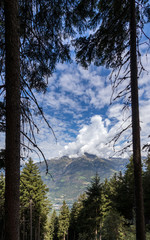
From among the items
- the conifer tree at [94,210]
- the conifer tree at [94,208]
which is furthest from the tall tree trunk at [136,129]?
the conifer tree at [94,208]

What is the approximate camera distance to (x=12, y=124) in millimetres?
2102

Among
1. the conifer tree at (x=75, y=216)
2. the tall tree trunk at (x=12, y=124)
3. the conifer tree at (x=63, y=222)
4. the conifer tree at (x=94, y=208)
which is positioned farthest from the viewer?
the conifer tree at (x=63, y=222)

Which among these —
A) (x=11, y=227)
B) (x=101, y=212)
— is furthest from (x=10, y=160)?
(x=101, y=212)

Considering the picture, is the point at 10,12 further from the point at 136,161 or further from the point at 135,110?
the point at 136,161

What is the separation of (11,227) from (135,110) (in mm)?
3909

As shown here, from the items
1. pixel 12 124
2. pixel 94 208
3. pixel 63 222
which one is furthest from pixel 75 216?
pixel 12 124

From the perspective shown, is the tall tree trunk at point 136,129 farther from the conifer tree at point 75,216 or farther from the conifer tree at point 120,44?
the conifer tree at point 75,216

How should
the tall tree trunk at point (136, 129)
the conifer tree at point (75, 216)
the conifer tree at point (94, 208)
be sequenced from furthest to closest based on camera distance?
the conifer tree at point (75, 216)
the conifer tree at point (94, 208)
the tall tree trunk at point (136, 129)

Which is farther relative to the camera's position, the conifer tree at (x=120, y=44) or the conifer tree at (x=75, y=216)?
the conifer tree at (x=75, y=216)

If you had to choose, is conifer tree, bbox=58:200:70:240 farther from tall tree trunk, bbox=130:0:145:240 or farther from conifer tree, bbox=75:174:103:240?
tall tree trunk, bbox=130:0:145:240

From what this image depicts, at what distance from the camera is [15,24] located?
7.22ft

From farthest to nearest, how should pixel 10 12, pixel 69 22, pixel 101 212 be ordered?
1. pixel 101 212
2. pixel 69 22
3. pixel 10 12

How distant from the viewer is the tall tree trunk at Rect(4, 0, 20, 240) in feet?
6.31

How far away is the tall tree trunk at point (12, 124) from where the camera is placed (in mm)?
1923
